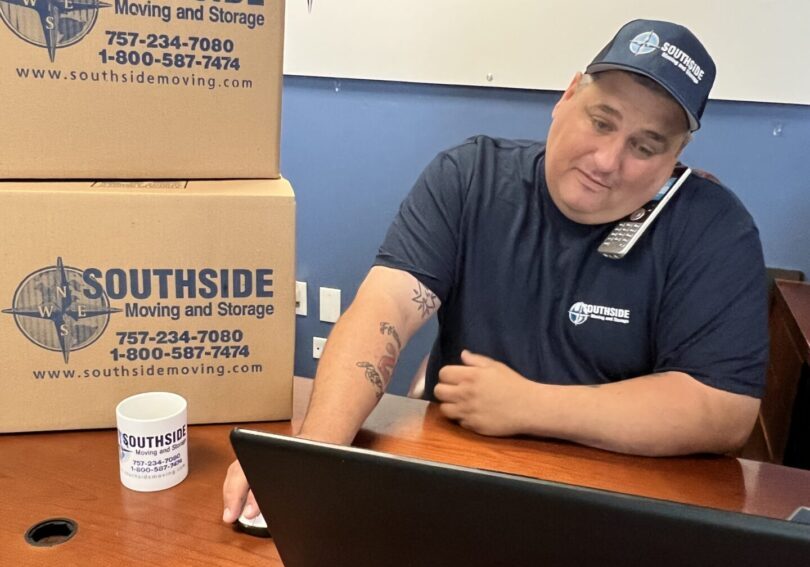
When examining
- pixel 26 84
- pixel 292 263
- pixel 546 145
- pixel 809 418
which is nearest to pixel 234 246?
pixel 292 263

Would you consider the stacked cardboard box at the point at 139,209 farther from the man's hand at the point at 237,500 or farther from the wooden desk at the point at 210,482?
the man's hand at the point at 237,500

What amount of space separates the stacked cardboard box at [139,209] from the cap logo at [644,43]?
0.61 metres

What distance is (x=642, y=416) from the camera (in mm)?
1115

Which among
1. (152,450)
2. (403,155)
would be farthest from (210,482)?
(403,155)

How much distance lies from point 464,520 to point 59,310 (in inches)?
29.9

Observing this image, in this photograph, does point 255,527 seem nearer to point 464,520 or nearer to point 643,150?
point 464,520

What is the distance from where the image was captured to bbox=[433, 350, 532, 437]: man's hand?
111cm

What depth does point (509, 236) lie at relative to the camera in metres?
1.43

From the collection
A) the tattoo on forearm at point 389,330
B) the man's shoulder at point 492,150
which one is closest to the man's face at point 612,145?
the man's shoulder at point 492,150

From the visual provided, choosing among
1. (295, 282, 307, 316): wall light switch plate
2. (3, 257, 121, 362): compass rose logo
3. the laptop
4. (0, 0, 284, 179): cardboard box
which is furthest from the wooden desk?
(295, 282, 307, 316): wall light switch plate

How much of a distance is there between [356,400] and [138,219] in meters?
0.40

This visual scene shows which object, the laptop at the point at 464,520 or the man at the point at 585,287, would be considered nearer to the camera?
the laptop at the point at 464,520

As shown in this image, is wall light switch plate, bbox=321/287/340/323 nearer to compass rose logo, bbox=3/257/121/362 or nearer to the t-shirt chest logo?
the t-shirt chest logo

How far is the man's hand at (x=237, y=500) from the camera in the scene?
876mm
